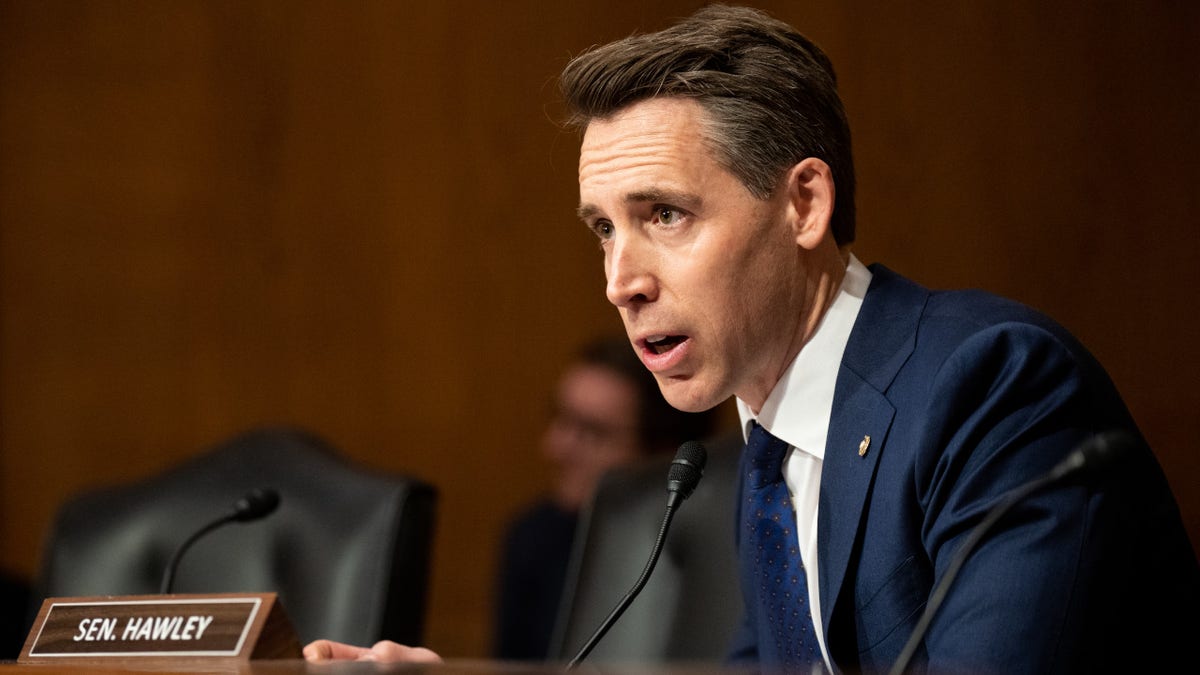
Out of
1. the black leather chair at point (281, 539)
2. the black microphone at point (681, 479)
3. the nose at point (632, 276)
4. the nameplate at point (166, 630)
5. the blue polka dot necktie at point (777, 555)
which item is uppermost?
the nose at point (632, 276)

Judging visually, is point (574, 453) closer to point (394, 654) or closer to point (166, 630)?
point (394, 654)

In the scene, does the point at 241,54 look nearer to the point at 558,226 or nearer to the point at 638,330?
the point at 558,226

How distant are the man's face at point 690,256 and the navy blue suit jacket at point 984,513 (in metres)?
0.14

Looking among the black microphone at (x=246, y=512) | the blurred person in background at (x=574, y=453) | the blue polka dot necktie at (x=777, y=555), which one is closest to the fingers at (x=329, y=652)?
the black microphone at (x=246, y=512)

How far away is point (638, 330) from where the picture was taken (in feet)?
6.00

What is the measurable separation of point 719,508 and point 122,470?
9.30 feet

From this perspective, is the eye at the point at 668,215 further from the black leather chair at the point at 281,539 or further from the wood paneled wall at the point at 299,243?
the wood paneled wall at the point at 299,243

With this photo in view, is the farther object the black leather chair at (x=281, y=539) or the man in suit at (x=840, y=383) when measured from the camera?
the black leather chair at (x=281, y=539)

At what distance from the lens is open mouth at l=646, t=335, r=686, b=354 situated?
1.87m

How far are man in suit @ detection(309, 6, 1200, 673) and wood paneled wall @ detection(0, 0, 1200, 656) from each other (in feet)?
8.22

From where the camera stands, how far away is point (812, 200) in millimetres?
1889

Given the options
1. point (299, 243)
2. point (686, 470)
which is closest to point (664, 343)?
point (686, 470)

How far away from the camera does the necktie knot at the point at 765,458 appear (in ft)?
6.12

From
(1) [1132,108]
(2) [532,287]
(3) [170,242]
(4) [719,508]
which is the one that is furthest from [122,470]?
(1) [1132,108]
